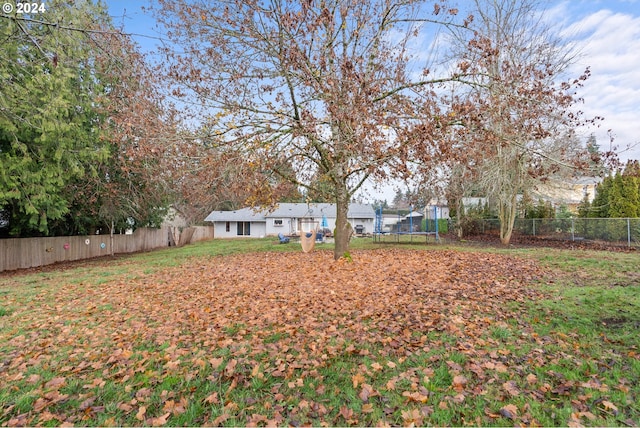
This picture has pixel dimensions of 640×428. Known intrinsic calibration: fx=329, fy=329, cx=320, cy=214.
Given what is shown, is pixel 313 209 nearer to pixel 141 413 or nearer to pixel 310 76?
pixel 310 76

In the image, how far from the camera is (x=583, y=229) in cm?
1641

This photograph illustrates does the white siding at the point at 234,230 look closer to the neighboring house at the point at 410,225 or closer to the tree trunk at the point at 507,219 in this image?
the neighboring house at the point at 410,225

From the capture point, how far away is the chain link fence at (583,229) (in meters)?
14.1

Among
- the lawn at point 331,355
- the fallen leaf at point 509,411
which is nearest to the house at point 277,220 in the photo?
the lawn at point 331,355

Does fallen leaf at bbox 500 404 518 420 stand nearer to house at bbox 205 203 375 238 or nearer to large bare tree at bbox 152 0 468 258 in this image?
large bare tree at bbox 152 0 468 258

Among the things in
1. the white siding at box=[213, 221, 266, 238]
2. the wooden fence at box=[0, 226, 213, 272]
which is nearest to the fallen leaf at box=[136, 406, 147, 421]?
the wooden fence at box=[0, 226, 213, 272]

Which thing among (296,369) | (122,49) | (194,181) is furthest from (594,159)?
(194,181)

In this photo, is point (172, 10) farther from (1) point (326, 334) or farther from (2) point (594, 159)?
(2) point (594, 159)

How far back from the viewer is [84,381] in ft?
10.8

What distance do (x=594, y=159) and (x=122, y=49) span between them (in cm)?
967

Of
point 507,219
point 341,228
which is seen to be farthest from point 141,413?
point 507,219

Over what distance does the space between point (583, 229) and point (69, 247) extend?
25632 millimetres

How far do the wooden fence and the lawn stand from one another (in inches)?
331

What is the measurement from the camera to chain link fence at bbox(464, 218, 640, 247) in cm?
1415
